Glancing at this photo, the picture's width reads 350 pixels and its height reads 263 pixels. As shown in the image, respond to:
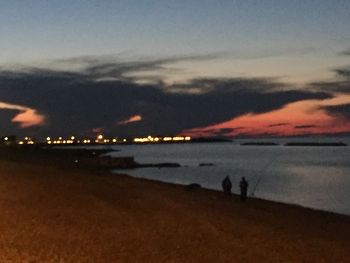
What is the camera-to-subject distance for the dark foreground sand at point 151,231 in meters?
12.8

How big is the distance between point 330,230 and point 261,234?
406 centimetres

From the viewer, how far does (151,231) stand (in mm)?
15500

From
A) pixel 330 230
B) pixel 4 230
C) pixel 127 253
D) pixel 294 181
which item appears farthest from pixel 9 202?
pixel 294 181

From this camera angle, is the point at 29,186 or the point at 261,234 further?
the point at 29,186

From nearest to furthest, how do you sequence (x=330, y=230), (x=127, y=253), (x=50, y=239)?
(x=127, y=253)
(x=50, y=239)
(x=330, y=230)

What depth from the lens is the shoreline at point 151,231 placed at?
42.0 feet

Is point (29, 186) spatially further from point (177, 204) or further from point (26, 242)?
point (26, 242)

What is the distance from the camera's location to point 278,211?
2453cm

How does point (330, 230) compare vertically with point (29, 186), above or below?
below

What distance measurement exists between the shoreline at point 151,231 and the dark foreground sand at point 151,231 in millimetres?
20

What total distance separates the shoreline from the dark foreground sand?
0.07 feet

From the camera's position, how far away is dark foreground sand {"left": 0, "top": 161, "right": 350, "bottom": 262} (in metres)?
12.8

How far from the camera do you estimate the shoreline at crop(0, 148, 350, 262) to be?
12812mm

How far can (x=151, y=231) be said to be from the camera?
15.5 meters
